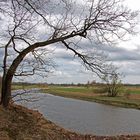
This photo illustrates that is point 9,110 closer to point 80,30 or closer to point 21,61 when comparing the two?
point 21,61

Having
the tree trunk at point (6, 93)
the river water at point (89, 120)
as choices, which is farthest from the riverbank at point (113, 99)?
the tree trunk at point (6, 93)

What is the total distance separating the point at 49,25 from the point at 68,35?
2.91ft

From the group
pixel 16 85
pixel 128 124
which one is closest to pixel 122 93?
pixel 128 124

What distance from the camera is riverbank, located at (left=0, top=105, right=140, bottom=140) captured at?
1077 centimetres

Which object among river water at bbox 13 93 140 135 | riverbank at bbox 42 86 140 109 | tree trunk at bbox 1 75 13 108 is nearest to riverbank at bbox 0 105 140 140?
tree trunk at bbox 1 75 13 108

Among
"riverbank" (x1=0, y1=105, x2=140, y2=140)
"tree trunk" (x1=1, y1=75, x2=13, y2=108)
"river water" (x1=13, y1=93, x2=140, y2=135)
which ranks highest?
"tree trunk" (x1=1, y1=75, x2=13, y2=108)

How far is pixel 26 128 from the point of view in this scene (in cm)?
1151

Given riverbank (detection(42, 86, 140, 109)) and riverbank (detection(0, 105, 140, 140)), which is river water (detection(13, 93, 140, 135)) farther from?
riverbank (detection(42, 86, 140, 109))

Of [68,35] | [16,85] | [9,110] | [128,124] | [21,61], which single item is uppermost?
[68,35]

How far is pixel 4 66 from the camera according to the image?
525 inches

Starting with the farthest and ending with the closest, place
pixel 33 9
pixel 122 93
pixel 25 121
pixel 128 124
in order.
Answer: pixel 122 93 < pixel 128 124 < pixel 25 121 < pixel 33 9

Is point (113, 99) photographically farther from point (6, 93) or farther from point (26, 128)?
point (26, 128)

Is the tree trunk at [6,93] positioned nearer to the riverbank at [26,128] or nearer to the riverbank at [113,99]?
the riverbank at [26,128]

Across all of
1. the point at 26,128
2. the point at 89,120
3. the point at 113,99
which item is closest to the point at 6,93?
the point at 26,128
